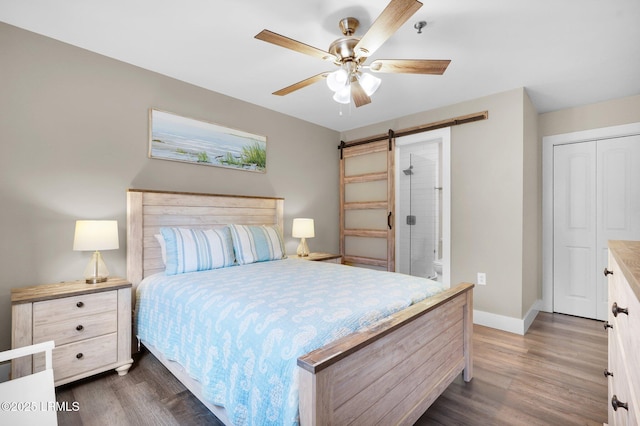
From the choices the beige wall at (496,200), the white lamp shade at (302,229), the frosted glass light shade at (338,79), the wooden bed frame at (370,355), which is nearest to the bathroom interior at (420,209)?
the beige wall at (496,200)

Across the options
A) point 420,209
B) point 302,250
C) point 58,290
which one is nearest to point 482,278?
point 420,209

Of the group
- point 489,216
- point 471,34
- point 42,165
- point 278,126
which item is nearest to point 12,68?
point 42,165

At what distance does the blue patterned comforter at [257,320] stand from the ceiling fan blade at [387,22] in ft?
4.84

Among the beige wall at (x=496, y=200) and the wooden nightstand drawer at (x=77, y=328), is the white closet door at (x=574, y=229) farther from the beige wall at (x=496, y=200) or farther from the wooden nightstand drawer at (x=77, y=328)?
the wooden nightstand drawer at (x=77, y=328)

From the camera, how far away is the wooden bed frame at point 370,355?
105 centimetres

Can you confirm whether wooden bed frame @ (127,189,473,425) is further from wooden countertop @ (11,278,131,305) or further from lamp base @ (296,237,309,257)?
lamp base @ (296,237,309,257)

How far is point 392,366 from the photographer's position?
1.40 m

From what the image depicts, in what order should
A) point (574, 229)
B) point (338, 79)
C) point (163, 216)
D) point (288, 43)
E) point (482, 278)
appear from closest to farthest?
point (288, 43), point (338, 79), point (163, 216), point (482, 278), point (574, 229)

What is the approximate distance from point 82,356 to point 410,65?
296 cm

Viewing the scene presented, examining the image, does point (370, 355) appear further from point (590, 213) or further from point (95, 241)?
point (590, 213)

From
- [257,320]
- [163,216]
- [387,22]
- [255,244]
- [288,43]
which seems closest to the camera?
[257,320]

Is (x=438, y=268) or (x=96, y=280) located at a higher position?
(x=96, y=280)

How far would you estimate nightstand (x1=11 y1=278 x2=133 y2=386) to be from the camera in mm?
1840

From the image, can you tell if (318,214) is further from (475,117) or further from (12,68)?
(12,68)
